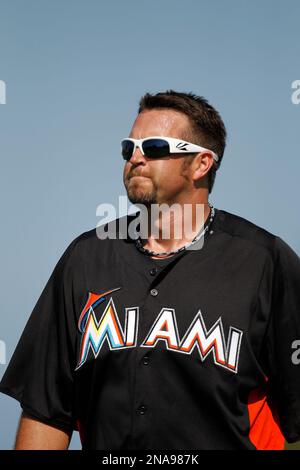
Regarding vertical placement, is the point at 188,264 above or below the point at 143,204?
below

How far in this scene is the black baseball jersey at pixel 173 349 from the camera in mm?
4316

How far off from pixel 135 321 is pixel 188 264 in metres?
0.56

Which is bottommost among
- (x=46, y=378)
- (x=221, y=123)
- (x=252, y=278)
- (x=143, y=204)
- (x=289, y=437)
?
(x=289, y=437)

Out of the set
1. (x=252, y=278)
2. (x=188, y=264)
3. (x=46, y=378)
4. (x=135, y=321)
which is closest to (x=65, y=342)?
(x=46, y=378)

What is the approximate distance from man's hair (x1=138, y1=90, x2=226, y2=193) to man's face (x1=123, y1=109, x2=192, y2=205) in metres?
0.06

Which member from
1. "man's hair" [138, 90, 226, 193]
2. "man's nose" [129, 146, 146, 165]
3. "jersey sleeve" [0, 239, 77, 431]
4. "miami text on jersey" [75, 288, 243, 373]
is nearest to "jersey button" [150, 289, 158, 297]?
"miami text on jersey" [75, 288, 243, 373]

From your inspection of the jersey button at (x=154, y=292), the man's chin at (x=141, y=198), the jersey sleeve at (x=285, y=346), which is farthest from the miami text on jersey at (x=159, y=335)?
the man's chin at (x=141, y=198)

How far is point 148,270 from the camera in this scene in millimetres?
4770

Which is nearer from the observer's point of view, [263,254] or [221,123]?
[263,254]

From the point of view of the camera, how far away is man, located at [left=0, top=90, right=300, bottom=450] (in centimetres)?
433

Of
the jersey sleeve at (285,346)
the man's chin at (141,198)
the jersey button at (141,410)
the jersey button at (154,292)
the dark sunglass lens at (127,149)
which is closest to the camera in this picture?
the jersey button at (141,410)

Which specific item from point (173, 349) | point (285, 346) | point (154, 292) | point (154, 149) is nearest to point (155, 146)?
point (154, 149)

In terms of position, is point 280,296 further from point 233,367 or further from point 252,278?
point 233,367

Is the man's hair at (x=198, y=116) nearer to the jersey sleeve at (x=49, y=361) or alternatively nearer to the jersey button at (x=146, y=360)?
the jersey sleeve at (x=49, y=361)
